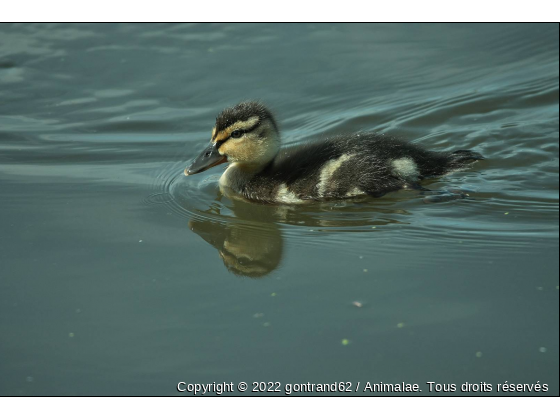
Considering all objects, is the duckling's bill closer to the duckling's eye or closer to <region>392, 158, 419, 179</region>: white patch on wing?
the duckling's eye

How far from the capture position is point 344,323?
2.90 metres

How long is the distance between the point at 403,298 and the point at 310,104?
2.81 m

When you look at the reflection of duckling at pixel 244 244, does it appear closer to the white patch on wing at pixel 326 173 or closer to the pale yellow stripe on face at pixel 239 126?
the white patch on wing at pixel 326 173

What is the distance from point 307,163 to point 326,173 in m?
0.15

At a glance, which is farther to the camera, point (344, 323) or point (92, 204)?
point (92, 204)

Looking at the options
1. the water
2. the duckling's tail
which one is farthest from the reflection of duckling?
the duckling's tail

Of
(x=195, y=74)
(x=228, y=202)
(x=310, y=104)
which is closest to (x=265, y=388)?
(x=228, y=202)

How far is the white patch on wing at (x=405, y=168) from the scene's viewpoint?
13.4 feet

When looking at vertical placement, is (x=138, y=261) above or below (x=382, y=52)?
below

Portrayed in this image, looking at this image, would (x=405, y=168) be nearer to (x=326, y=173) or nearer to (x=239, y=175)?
(x=326, y=173)

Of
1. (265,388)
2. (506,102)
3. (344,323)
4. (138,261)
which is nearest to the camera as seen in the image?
(265,388)

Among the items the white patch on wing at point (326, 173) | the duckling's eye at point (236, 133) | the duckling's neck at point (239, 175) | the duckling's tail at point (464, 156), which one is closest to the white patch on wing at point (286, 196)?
the white patch on wing at point (326, 173)

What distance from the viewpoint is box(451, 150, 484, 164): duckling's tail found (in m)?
4.42
